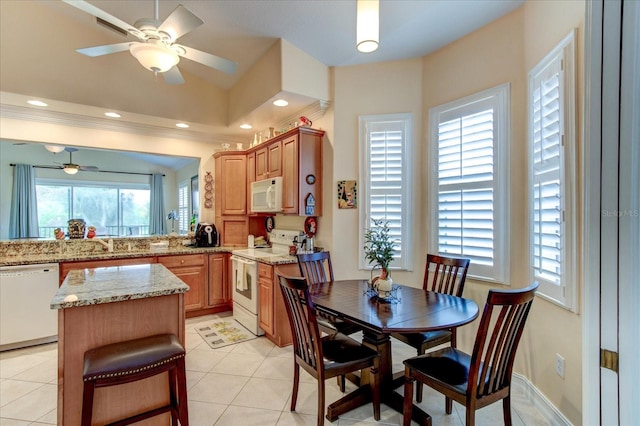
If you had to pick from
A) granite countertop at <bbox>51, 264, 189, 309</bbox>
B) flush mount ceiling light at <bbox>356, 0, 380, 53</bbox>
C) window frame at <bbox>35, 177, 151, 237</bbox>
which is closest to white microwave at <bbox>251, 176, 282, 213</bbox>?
granite countertop at <bbox>51, 264, 189, 309</bbox>

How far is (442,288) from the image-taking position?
106 inches

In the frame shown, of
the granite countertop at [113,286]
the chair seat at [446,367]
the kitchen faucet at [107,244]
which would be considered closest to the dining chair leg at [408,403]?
the chair seat at [446,367]

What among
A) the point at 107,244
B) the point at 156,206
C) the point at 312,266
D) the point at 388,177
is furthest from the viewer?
the point at 156,206

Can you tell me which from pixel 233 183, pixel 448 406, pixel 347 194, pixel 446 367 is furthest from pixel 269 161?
pixel 448 406

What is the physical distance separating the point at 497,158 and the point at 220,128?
3.83 m

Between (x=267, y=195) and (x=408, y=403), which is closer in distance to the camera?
(x=408, y=403)

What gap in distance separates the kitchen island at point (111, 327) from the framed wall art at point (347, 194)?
1.98 meters

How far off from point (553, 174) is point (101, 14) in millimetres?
3079

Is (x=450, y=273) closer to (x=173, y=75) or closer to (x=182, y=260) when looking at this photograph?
(x=173, y=75)

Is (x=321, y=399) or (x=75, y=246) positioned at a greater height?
(x=75, y=246)

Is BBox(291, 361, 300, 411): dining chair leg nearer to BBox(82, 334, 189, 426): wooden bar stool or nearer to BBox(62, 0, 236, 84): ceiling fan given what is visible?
BBox(82, 334, 189, 426): wooden bar stool

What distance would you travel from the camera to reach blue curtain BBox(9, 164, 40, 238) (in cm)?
596

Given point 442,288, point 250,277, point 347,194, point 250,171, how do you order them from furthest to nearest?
point 250,171 → point 250,277 → point 347,194 → point 442,288

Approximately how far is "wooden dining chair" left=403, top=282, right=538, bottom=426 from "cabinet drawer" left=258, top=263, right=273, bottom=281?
1.81 m
